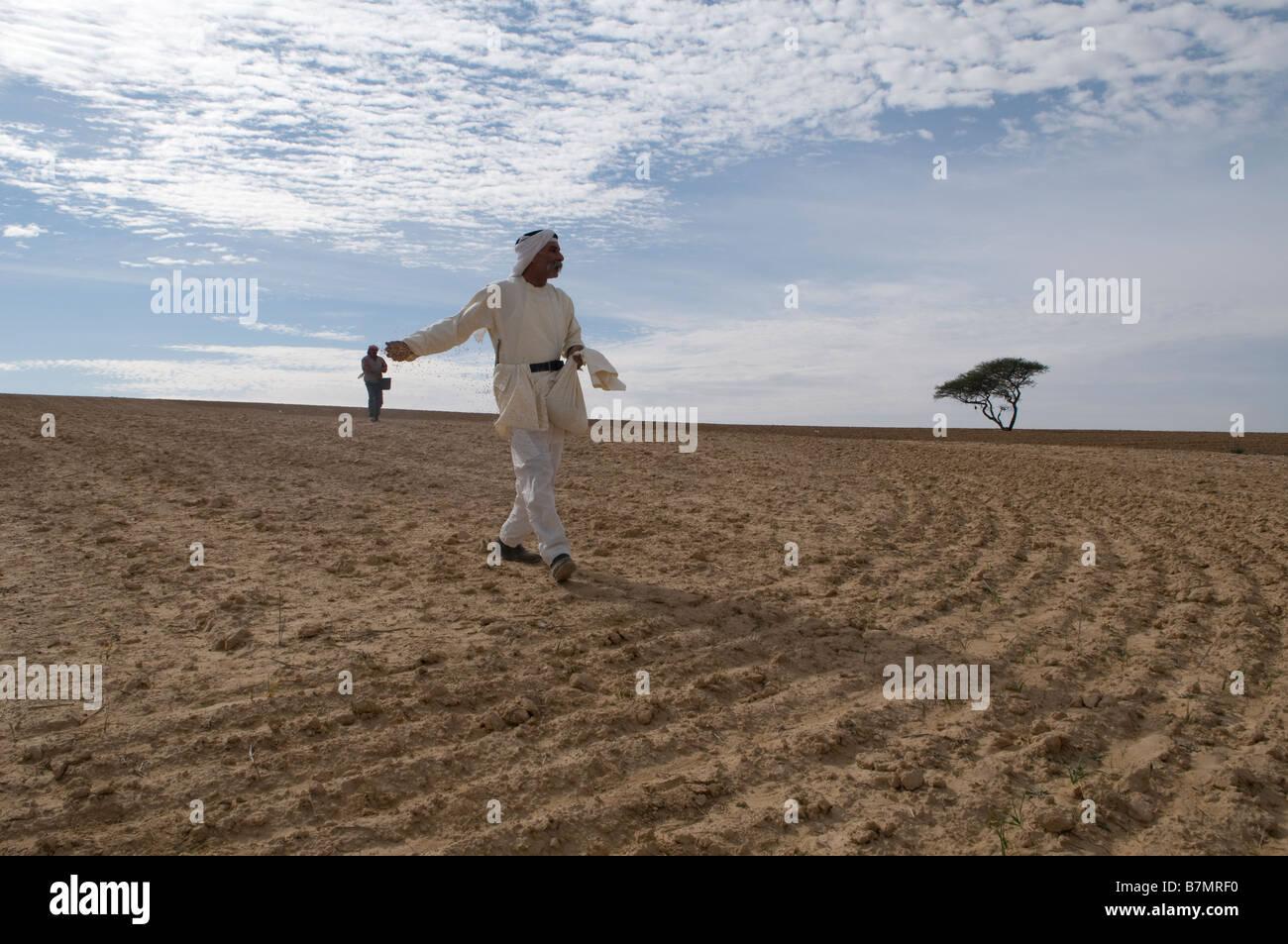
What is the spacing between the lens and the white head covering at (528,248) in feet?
20.1

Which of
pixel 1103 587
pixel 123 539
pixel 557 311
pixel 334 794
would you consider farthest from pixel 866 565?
pixel 123 539

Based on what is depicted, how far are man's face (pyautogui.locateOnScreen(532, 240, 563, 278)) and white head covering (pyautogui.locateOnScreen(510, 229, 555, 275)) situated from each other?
0.03m

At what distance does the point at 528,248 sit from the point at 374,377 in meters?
13.6

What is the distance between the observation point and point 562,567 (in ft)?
19.4

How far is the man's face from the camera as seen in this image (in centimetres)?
614

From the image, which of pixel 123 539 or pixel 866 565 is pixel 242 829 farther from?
pixel 866 565

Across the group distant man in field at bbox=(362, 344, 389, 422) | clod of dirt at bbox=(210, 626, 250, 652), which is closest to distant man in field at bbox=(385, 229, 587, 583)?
clod of dirt at bbox=(210, 626, 250, 652)

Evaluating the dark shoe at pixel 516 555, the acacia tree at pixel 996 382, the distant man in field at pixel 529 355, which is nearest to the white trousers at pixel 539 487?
the distant man in field at pixel 529 355

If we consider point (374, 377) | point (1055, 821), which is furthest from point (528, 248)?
point (374, 377)

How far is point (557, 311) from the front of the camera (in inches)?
248

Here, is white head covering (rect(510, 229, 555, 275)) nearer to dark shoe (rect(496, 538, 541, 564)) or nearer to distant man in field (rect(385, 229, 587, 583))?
distant man in field (rect(385, 229, 587, 583))

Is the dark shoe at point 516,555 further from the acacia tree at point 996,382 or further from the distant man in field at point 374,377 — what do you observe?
the acacia tree at point 996,382

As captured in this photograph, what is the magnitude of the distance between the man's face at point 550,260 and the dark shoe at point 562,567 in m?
1.93

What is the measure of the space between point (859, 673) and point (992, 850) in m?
1.65
